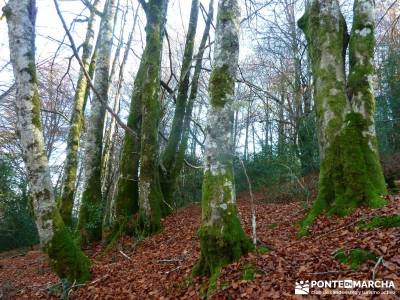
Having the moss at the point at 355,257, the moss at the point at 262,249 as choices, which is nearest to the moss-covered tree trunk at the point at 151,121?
the moss at the point at 262,249

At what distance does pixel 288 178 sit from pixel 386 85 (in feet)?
21.3

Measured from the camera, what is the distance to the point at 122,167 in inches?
348

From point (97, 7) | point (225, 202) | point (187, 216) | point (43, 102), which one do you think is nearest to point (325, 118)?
point (225, 202)

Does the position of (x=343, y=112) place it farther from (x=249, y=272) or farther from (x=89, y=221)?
(x=89, y=221)

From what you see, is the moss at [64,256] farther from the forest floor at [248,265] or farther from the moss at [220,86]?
the moss at [220,86]

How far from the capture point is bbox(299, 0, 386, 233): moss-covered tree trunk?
516cm

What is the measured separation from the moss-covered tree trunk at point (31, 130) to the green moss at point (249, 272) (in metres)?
3.02

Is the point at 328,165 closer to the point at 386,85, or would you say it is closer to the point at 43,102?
the point at 386,85

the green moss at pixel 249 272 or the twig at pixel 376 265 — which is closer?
the twig at pixel 376 265

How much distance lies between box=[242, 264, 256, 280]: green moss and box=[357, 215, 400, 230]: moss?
1.61m

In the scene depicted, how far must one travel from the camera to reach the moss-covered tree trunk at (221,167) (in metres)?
4.14

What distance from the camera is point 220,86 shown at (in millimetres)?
4492
